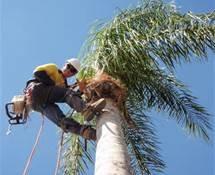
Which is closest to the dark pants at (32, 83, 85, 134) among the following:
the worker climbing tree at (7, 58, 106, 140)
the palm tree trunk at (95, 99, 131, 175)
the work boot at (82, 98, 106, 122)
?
the worker climbing tree at (7, 58, 106, 140)

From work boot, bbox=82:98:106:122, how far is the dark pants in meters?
0.18

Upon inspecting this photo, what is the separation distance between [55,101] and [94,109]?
2.57 ft

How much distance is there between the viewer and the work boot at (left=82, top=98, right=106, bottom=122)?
21.7ft

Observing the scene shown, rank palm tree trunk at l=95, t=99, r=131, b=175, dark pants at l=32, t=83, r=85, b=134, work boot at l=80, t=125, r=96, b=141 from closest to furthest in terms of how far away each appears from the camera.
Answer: palm tree trunk at l=95, t=99, r=131, b=175, work boot at l=80, t=125, r=96, b=141, dark pants at l=32, t=83, r=85, b=134

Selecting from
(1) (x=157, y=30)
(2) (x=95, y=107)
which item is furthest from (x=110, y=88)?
(1) (x=157, y=30)

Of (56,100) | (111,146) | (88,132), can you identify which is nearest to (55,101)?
(56,100)

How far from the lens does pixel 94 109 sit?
262 inches

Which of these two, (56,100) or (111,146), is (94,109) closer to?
(56,100)

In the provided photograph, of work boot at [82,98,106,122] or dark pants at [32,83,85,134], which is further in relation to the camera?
dark pants at [32,83,85,134]

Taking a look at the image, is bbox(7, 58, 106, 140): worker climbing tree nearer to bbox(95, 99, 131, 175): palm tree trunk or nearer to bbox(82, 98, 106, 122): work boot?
bbox(82, 98, 106, 122): work boot

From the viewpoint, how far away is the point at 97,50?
804 centimetres

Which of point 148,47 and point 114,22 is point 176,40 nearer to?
point 148,47

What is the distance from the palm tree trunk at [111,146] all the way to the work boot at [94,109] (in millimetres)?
94

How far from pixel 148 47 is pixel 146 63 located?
9.8 inches
